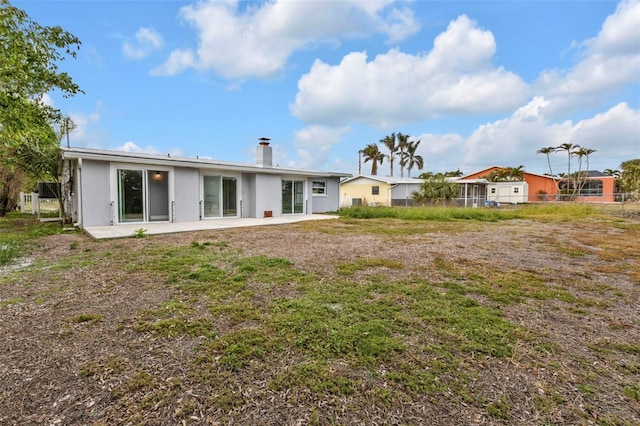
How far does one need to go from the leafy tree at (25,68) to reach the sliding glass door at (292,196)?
890 centimetres

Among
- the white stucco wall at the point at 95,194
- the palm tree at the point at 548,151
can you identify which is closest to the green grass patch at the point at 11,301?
the white stucco wall at the point at 95,194

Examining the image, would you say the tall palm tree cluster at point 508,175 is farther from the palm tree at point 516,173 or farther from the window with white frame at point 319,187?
the window with white frame at point 319,187

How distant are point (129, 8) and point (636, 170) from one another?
27629 mm

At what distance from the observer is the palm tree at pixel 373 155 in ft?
142

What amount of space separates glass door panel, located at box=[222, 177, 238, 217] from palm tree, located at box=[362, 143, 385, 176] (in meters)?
31.4

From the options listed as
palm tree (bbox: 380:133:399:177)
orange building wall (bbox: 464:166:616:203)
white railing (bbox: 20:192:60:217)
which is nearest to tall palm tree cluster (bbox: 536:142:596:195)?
orange building wall (bbox: 464:166:616:203)

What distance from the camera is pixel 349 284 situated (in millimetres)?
4164

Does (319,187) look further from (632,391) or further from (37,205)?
(632,391)

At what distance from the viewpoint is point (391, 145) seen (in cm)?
4356

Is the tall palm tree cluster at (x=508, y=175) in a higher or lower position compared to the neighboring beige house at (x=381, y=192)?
higher

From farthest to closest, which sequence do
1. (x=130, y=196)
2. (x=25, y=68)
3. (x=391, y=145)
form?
1. (x=391, y=145)
2. (x=130, y=196)
3. (x=25, y=68)

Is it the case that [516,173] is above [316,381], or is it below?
above

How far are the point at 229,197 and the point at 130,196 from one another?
3.92 meters

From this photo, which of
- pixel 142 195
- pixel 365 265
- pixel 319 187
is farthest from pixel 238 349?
pixel 319 187
